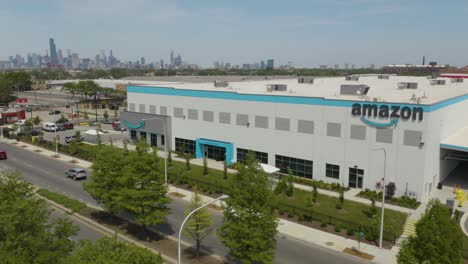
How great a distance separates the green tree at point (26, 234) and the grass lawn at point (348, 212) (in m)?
23.3

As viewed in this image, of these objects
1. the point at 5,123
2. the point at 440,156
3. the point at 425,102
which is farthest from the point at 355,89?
the point at 5,123

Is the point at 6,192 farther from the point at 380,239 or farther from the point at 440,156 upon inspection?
the point at 440,156

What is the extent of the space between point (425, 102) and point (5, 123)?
312 feet

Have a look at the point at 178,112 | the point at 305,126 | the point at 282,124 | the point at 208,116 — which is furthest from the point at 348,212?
the point at 178,112

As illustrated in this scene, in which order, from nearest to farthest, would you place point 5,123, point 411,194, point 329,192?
point 411,194 < point 329,192 < point 5,123

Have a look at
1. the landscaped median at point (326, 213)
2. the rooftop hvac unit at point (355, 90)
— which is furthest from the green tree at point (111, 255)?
the rooftop hvac unit at point (355, 90)

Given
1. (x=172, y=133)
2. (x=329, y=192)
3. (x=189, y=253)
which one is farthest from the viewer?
(x=172, y=133)

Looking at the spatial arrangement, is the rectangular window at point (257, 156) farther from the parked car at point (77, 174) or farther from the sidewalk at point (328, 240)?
the parked car at point (77, 174)

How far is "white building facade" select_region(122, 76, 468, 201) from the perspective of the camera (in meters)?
40.6

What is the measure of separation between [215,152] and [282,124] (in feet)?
43.1

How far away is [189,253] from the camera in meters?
29.3

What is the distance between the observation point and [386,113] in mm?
41469

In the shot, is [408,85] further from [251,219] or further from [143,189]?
[143,189]

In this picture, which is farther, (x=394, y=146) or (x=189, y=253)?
(x=394, y=146)
